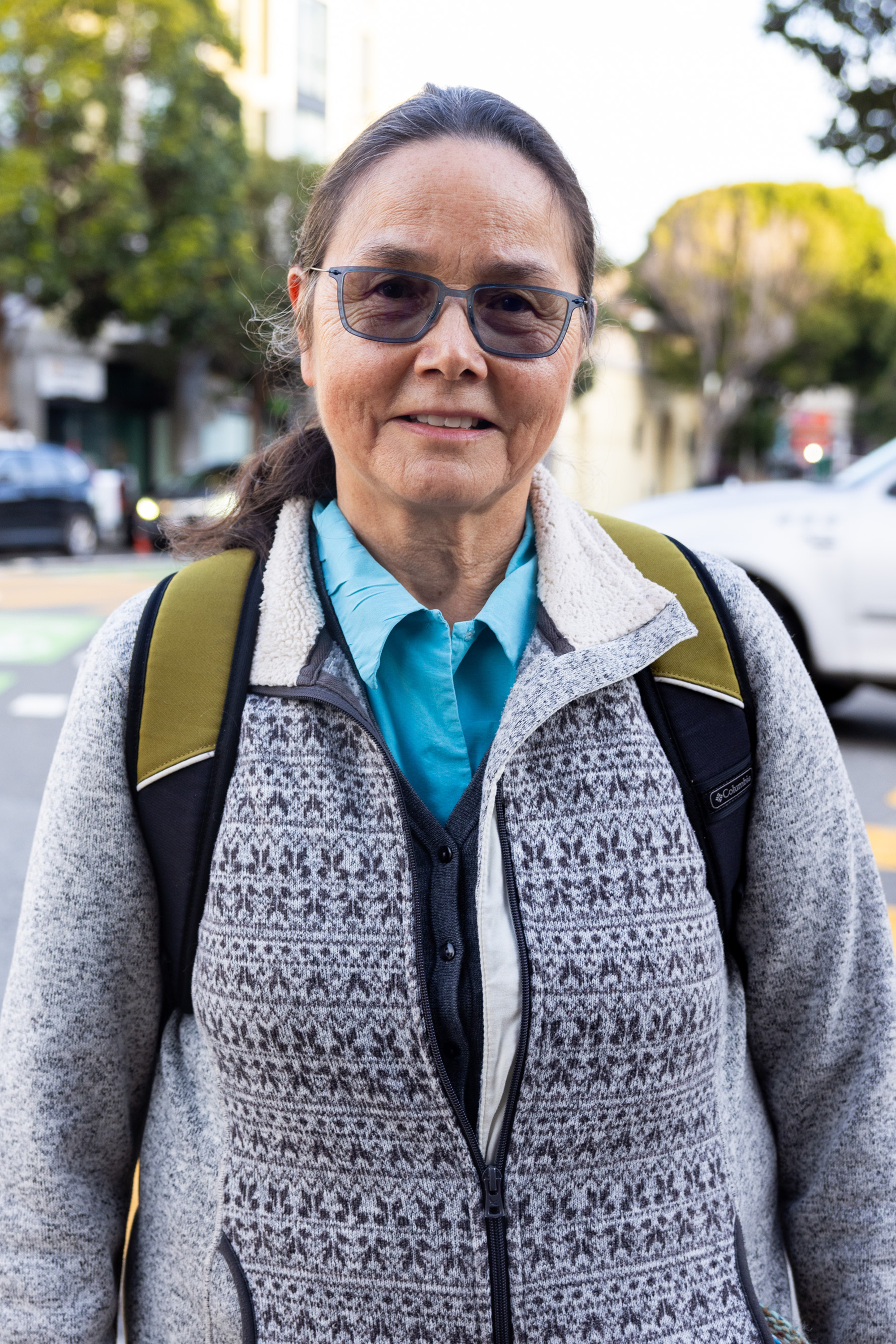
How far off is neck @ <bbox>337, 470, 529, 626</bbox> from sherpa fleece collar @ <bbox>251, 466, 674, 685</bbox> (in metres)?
0.06

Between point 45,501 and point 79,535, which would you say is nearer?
point 45,501

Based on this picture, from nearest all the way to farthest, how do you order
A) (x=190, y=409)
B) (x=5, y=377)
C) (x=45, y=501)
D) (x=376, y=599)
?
(x=376, y=599), (x=45, y=501), (x=5, y=377), (x=190, y=409)

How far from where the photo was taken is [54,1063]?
1511mm

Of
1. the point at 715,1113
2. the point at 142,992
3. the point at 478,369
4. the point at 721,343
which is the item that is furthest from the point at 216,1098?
the point at 721,343

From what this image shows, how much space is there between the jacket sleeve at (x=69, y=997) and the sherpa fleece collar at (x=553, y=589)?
0.17 m

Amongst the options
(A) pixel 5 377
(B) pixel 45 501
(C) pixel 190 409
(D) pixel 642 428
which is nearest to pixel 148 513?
(B) pixel 45 501

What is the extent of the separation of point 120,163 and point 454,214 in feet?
72.6

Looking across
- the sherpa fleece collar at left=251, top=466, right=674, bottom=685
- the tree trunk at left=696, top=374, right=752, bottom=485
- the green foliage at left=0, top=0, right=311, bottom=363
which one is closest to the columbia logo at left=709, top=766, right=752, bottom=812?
the sherpa fleece collar at left=251, top=466, right=674, bottom=685

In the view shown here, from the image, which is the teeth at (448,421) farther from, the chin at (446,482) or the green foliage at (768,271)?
the green foliage at (768,271)

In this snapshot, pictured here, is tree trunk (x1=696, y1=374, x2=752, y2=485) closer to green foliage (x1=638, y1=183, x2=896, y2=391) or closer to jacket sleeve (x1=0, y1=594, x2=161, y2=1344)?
green foliage (x1=638, y1=183, x2=896, y2=391)

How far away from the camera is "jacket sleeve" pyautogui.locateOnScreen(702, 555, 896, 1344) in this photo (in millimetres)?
1568

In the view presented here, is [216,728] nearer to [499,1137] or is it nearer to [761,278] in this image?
[499,1137]

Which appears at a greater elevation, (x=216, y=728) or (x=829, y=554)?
(x=216, y=728)

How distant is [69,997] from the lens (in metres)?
1.51
